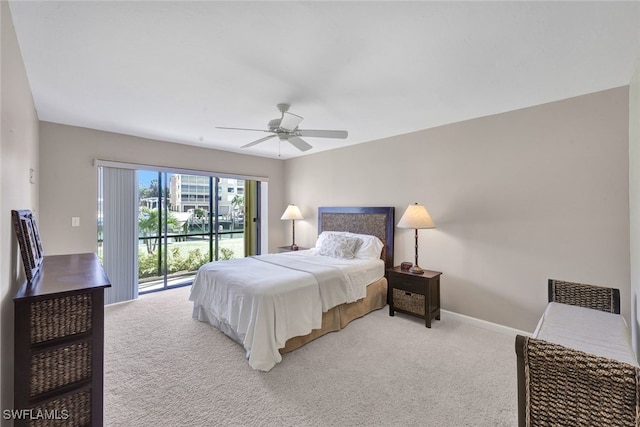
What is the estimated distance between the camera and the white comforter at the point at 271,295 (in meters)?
2.43

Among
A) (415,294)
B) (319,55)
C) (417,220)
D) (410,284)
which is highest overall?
(319,55)

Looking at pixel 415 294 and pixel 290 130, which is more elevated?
pixel 290 130

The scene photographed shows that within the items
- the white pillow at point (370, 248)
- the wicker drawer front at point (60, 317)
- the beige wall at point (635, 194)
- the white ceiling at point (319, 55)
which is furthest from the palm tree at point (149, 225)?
the beige wall at point (635, 194)

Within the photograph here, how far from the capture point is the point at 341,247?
4.01 metres

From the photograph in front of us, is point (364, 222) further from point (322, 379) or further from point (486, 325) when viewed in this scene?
point (322, 379)

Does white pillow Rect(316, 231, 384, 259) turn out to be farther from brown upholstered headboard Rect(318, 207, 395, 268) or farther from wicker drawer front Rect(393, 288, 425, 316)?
wicker drawer front Rect(393, 288, 425, 316)

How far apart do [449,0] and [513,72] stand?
1.12m

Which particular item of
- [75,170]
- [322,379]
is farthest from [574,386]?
[75,170]

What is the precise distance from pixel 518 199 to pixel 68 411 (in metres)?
4.02

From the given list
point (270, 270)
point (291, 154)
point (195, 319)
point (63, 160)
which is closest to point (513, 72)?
point (270, 270)

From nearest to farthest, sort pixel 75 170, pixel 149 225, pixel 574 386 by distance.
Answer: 1. pixel 574 386
2. pixel 75 170
3. pixel 149 225

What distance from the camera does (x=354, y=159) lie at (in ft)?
15.1

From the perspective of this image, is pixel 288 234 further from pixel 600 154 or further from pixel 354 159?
pixel 600 154

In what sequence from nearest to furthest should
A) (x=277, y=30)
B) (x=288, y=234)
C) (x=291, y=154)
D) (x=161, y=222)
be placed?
(x=277, y=30)
(x=161, y=222)
(x=291, y=154)
(x=288, y=234)
